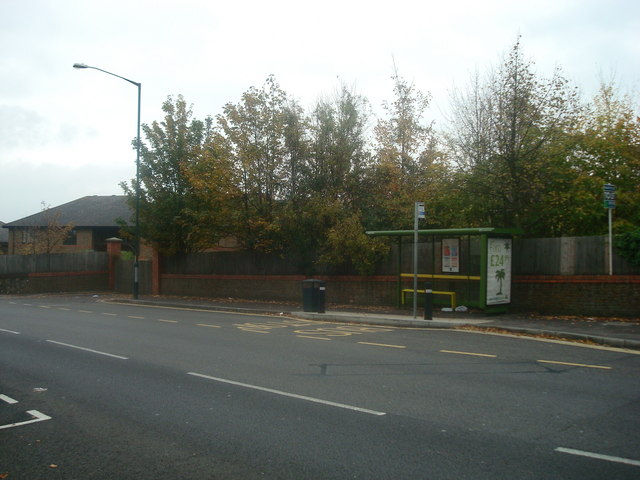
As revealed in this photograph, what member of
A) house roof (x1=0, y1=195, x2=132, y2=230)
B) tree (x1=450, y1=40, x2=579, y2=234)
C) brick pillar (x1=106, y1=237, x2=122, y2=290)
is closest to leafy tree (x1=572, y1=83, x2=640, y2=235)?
tree (x1=450, y1=40, x2=579, y2=234)

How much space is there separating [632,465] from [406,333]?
29.1 feet

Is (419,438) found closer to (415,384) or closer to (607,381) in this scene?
(415,384)

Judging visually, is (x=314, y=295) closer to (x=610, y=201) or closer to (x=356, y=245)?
(x=356, y=245)

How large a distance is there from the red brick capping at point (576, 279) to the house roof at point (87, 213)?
36.0 meters

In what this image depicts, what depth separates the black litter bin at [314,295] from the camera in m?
18.0

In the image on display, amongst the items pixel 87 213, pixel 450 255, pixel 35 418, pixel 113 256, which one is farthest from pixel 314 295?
pixel 87 213

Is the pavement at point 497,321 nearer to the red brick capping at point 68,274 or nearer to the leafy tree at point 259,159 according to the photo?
the leafy tree at point 259,159

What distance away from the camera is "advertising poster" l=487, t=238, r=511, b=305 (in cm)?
1562

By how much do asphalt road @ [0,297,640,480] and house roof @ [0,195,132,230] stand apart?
3830 cm

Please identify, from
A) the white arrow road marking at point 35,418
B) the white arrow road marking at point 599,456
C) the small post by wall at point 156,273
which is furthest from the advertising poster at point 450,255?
the small post by wall at point 156,273

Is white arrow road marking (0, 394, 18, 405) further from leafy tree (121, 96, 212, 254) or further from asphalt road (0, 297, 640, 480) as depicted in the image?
leafy tree (121, 96, 212, 254)

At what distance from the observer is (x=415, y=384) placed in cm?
800

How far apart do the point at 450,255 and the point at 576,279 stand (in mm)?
3685

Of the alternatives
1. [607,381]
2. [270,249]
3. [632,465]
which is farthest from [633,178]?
[632,465]
